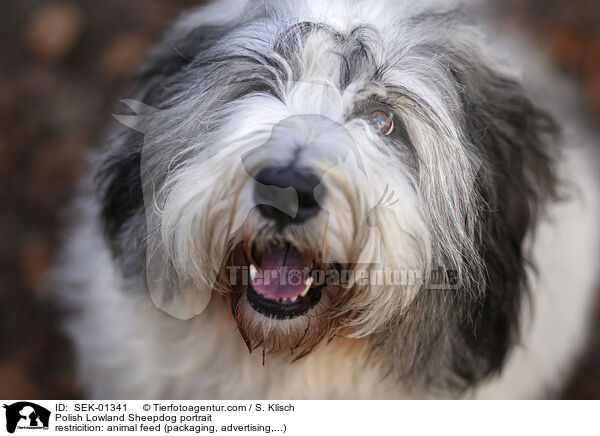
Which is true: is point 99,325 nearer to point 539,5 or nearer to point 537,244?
point 537,244

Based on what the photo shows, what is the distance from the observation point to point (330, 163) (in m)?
0.95

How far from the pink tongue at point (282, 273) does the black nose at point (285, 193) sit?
3.1 inches

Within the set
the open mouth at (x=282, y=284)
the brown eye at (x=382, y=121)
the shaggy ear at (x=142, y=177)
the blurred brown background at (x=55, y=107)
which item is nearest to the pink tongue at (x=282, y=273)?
the open mouth at (x=282, y=284)

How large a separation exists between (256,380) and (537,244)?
705mm

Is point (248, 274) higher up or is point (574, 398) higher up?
point (248, 274)

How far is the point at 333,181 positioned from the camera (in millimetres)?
943

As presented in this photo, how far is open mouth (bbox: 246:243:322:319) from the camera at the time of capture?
1014 millimetres

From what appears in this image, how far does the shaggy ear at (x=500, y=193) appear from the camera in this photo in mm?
1186

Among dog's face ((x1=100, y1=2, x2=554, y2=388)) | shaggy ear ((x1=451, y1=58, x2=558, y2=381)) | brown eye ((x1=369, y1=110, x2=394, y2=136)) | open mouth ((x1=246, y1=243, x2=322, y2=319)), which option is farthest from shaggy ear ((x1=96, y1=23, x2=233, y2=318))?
shaggy ear ((x1=451, y1=58, x2=558, y2=381))

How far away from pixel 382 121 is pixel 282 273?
12.6 inches
